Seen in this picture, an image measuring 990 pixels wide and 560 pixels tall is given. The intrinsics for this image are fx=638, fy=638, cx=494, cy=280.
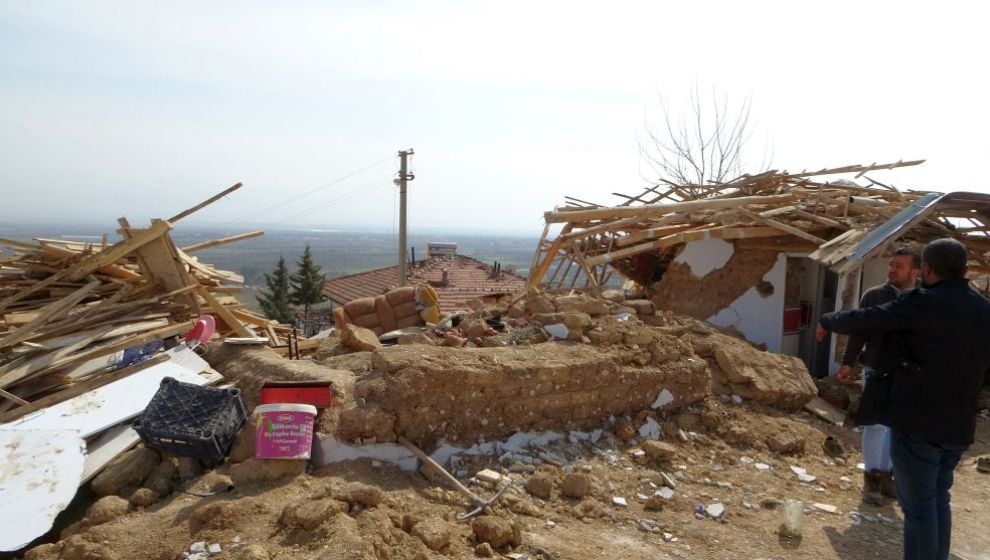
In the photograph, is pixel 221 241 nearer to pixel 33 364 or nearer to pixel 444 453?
pixel 33 364

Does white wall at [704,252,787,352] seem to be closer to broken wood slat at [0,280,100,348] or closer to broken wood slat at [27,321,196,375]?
broken wood slat at [27,321,196,375]

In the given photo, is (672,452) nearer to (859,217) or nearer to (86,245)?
(859,217)

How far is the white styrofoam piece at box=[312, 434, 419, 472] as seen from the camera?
4.51m

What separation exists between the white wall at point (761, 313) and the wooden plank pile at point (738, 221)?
0.45 metres

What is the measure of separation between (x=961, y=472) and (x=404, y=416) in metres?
4.83

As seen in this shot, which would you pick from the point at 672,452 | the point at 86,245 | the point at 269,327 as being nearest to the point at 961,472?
the point at 672,452

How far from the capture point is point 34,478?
441cm

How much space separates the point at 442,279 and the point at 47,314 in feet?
52.3

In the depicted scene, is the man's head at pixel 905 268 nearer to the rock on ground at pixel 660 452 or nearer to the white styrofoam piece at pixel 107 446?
the rock on ground at pixel 660 452

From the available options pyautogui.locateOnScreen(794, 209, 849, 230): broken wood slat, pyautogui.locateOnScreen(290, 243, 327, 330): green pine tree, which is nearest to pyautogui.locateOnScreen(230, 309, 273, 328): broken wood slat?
pyautogui.locateOnScreen(794, 209, 849, 230): broken wood slat

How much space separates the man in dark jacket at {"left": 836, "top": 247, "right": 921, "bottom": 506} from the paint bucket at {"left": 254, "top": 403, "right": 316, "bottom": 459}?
354 centimetres

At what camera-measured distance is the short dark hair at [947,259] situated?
331cm

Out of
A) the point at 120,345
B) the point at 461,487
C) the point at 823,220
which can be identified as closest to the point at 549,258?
the point at 823,220

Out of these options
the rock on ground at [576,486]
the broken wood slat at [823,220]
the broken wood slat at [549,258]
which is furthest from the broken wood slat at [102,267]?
the broken wood slat at [823,220]
